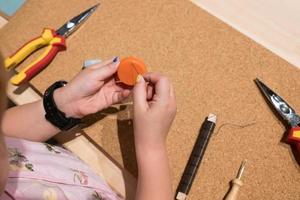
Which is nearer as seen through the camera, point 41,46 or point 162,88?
point 162,88

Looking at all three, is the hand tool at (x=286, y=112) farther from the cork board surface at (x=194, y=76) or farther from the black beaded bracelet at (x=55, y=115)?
the black beaded bracelet at (x=55, y=115)

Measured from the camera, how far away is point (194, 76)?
693 mm

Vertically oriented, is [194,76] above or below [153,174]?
above

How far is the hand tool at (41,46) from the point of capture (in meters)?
0.72

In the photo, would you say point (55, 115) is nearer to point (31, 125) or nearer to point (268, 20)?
point (31, 125)

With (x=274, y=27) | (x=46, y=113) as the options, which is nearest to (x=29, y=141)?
(x=46, y=113)

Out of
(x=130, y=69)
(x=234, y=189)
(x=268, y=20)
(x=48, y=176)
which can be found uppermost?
(x=268, y=20)

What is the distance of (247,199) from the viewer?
2.00 ft

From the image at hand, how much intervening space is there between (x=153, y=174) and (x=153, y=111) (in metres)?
0.10

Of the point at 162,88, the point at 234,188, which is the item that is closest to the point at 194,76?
the point at 162,88

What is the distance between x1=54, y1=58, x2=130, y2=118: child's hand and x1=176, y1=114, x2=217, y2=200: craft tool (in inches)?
5.7

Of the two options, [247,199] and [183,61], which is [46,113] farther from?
[247,199]

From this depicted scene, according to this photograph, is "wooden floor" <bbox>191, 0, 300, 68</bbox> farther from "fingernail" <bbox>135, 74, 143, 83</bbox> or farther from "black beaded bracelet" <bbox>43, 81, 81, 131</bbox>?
"black beaded bracelet" <bbox>43, 81, 81, 131</bbox>

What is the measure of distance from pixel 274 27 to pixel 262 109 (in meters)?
0.16
